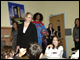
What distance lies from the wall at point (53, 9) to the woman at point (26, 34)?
1.74m

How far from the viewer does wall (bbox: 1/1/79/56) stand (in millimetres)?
3551

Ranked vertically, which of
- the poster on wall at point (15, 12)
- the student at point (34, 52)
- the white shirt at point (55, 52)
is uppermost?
the poster on wall at point (15, 12)

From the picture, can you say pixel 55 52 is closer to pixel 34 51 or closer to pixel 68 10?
pixel 34 51

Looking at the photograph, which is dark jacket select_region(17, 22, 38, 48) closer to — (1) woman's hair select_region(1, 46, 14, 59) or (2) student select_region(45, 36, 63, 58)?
(2) student select_region(45, 36, 63, 58)

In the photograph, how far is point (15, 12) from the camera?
379 centimetres

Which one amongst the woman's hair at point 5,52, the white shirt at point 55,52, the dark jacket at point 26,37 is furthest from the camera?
the dark jacket at point 26,37

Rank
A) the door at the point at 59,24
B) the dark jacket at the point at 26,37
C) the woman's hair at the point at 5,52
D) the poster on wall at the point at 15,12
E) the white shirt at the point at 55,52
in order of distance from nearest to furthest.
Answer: the woman's hair at the point at 5,52 < the white shirt at the point at 55,52 < the dark jacket at the point at 26,37 < the poster on wall at the point at 15,12 < the door at the point at 59,24

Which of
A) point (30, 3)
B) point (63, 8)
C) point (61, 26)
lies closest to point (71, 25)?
point (61, 26)

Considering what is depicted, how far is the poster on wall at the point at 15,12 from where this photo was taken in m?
3.66

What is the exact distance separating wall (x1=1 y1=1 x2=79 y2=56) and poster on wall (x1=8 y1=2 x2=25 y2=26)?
5.8 inches

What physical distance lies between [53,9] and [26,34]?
2.79 m

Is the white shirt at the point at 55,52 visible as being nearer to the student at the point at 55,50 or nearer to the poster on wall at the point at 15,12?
the student at the point at 55,50

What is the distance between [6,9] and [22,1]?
84cm

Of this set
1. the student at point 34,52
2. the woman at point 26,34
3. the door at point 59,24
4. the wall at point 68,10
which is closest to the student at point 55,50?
the woman at point 26,34
